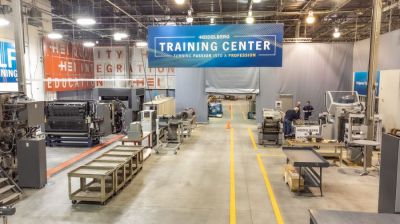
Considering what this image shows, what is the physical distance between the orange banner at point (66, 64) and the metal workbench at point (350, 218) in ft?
45.6

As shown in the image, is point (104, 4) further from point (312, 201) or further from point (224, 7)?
point (312, 201)

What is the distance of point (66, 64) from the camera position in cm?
2098

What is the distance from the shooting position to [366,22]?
20453 millimetres

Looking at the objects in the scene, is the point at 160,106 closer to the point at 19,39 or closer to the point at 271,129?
the point at 271,129

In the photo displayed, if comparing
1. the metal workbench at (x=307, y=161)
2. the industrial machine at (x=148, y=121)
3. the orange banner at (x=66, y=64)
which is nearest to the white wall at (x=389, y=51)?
the metal workbench at (x=307, y=161)

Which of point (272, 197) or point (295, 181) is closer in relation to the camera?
point (272, 197)

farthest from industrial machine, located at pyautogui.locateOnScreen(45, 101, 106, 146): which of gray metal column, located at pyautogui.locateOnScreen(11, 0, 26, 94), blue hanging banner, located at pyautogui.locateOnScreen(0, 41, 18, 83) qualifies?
gray metal column, located at pyautogui.locateOnScreen(11, 0, 26, 94)

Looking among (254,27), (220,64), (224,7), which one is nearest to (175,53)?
(220,64)

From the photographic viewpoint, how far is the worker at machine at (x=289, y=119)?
1441 centimetres

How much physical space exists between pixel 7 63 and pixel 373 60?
14.5 m

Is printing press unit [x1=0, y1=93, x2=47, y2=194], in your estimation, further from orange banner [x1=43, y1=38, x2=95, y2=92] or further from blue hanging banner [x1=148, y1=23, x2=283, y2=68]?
orange banner [x1=43, y1=38, x2=95, y2=92]

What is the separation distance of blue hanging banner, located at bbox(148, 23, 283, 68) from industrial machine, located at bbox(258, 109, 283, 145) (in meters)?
5.04

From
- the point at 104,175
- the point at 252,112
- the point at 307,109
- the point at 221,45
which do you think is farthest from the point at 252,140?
the point at 104,175

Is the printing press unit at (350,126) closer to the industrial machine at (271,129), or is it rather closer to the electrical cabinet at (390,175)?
the industrial machine at (271,129)
